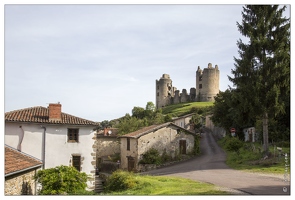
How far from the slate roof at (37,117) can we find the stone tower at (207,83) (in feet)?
164

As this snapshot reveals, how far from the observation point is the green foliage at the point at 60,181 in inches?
412

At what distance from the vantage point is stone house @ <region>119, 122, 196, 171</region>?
2088cm

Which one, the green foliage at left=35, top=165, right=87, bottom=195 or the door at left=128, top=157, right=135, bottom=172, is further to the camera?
the door at left=128, top=157, right=135, bottom=172

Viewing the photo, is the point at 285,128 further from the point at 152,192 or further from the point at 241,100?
the point at 152,192

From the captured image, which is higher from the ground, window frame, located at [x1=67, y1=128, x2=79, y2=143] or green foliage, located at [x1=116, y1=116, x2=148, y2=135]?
green foliage, located at [x1=116, y1=116, x2=148, y2=135]

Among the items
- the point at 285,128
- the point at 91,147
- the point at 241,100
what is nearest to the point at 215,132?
the point at 285,128

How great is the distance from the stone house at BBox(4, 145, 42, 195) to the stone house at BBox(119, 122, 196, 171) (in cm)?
1012

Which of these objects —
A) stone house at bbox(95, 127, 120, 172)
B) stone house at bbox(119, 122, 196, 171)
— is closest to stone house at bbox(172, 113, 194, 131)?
stone house at bbox(95, 127, 120, 172)

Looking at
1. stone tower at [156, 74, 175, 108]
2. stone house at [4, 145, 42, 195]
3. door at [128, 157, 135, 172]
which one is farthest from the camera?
stone tower at [156, 74, 175, 108]

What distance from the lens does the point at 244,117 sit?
1697 centimetres

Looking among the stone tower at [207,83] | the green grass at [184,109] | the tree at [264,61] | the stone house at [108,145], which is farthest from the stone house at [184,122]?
the tree at [264,61]

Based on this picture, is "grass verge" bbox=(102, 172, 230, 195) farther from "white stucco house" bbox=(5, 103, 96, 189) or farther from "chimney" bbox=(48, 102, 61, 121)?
"chimney" bbox=(48, 102, 61, 121)

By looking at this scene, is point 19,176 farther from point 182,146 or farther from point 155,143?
point 182,146

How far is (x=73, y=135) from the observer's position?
14.2 metres
